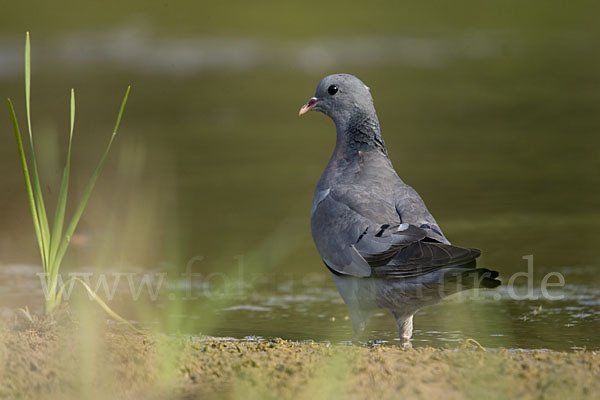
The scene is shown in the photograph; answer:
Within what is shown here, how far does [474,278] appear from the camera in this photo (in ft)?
16.8

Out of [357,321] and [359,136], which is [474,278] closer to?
[357,321]

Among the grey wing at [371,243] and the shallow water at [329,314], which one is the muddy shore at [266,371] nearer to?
the grey wing at [371,243]

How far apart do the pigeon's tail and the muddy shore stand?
13.4 inches

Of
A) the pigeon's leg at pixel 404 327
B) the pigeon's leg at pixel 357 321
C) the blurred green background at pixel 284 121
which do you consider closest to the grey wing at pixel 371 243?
the pigeon's leg at pixel 357 321

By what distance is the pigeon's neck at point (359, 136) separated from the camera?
616 centimetres

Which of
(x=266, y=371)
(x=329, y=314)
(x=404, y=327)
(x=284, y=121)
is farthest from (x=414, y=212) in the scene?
(x=284, y=121)

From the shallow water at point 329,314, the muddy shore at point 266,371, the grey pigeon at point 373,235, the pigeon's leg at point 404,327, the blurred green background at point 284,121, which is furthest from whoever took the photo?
the blurred green background at point 284,121

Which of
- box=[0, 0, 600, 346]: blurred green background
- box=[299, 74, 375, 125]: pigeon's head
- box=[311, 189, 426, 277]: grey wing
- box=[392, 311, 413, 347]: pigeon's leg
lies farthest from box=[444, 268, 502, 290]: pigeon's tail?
box=[299, 74, 375, 125]: pigeon's head

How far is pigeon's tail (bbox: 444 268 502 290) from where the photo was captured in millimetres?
5051

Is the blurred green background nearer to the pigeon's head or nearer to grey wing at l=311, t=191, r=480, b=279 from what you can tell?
grey wing at l=311, t=191, r=480, b=279

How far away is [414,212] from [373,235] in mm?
312

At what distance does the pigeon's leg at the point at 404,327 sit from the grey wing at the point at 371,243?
15.4 inches

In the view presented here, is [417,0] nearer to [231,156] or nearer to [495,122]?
[495,122]

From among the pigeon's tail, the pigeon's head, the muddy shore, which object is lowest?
the muddy shore
